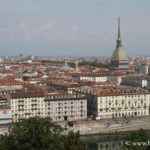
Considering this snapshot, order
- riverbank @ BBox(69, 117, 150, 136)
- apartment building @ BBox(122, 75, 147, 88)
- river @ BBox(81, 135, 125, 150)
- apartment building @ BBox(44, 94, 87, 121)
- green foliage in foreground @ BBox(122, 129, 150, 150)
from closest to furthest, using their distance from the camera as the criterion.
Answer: green foliage in foreground @ BBox(122, 129, 150, 150) < river @ BBox(81, 135, 125, 150) < riverbank @ BBox(69, 117, 150, 136) < apartment building @ BBox(44, 94, 87, 121) < apartment building @ BBox(122, 75, 147, 88)

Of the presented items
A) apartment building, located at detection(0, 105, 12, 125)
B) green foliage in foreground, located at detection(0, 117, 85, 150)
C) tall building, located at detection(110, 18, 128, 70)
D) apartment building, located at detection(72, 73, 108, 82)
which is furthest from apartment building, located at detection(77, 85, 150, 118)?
tall building, located at detection(110, 18, 128, 70)

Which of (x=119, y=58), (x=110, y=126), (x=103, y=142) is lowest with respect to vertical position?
(x=103, y=142)

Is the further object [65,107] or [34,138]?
[65,107]

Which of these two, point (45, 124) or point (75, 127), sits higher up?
point (45, 124)

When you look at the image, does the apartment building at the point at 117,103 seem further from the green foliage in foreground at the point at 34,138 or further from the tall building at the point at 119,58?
the tall building at the point at 119,58

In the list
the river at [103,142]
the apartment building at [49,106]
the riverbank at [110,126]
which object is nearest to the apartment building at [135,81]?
the apartment building at [49,106]

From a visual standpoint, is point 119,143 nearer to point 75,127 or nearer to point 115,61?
point 75,127

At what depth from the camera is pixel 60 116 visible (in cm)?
2883

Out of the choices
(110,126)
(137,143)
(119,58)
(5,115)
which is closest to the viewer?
(137,143)

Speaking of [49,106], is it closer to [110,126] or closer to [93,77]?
[110,126]

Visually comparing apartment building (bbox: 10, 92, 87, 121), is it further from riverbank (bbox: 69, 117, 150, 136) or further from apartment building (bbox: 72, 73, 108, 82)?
apartment building (bbox: 72, 73, 108, 82)

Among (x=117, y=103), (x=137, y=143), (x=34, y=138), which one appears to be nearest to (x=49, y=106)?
(x=117, y=103)

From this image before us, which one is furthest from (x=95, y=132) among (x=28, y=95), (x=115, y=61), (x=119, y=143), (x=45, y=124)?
(x=115, y=61)

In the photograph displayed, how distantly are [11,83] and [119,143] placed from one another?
17.5 meters
